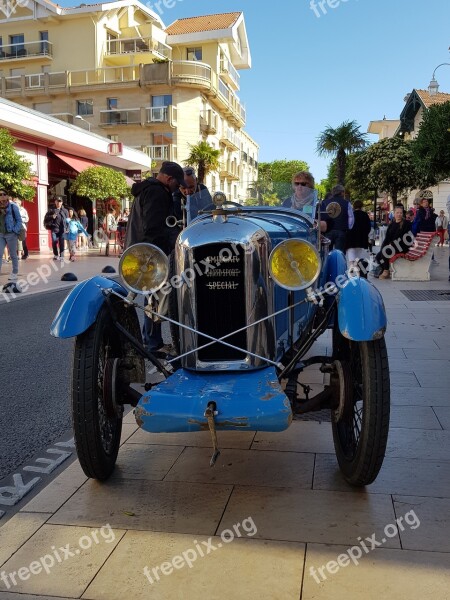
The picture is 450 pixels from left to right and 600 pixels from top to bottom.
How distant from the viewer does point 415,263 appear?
12.8 meters

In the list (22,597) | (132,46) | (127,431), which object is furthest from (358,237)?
(132,46)

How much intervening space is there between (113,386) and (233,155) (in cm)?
5567

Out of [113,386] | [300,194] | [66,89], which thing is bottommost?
[113,386]

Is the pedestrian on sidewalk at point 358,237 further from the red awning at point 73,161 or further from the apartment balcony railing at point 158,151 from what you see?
the apartment balcony railing at point 158,151

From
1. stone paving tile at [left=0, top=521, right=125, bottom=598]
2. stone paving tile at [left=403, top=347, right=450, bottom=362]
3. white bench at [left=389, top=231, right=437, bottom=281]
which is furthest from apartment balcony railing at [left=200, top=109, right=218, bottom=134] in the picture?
stone paving tile at [left=0, top=521, right=125, bottom=598]

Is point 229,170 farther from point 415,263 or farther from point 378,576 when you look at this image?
point 378,576

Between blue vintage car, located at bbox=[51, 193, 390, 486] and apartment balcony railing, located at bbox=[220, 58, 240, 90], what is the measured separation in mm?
49312

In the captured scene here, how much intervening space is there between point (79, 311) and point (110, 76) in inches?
1704

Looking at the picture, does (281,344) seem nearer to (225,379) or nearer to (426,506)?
(225,379)

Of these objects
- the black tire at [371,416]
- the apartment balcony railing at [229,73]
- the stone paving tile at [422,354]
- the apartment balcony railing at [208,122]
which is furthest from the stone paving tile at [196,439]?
the apartment balcony railing at [229,73]

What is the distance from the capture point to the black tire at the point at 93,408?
10.2 feet

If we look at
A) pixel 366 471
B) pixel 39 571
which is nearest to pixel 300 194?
pixel 366 471

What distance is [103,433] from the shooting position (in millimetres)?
3436

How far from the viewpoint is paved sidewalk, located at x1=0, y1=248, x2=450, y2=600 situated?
235 cm
